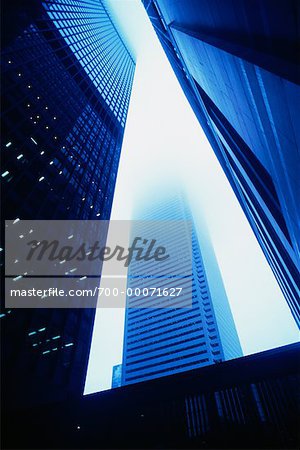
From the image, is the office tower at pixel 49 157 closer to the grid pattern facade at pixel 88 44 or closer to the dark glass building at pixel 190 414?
the grid pattern facade at pixel 88 44

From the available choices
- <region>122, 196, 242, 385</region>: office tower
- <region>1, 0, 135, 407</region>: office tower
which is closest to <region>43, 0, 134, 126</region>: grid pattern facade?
<region>1, 0, 135, 407</region>: office tower

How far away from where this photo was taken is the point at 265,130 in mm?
8992

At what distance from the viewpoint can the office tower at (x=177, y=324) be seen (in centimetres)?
12138

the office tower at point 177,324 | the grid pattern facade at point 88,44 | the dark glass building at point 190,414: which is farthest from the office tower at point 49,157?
the office tower at point 177,324

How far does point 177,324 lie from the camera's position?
134 m

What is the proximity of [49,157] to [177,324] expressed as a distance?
127 meters

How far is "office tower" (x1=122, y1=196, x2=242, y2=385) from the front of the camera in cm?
12138

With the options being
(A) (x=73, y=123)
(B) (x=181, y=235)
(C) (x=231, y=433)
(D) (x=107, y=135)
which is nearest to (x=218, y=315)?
(B) (x=181, y=235)

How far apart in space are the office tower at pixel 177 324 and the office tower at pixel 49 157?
78536 mm

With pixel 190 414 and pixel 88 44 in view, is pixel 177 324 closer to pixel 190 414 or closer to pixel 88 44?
pixel 88 44

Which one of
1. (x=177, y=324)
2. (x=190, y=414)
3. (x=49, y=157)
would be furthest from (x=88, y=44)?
(x=177, y=324)

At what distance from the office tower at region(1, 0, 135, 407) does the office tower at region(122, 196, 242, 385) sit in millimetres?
78536

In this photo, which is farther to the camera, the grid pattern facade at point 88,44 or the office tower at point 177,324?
the office tower at point 177,324

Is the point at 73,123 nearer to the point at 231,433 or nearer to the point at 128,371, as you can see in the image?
the point at 231,433
